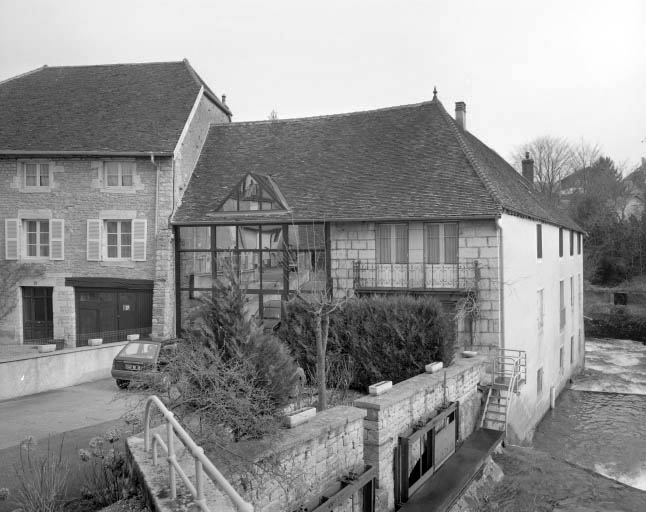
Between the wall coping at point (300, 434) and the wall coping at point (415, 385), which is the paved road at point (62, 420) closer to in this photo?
the wall coping at point (300, 434)

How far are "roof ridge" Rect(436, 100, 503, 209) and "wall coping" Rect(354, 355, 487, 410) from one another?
4.26 metres

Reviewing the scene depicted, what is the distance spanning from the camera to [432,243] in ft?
50.6

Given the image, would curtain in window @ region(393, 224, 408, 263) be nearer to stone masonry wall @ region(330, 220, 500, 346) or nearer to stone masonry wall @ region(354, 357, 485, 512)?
stone masonry wall @ region(330, 220, 500, 346)

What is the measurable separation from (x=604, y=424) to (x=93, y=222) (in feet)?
59.0

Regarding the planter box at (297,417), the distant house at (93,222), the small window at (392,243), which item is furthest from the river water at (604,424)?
the distant house at (93,222)

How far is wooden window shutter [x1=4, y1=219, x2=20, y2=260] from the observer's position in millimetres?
18531

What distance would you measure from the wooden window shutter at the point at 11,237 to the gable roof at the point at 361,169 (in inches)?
217

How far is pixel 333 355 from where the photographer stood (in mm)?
12383

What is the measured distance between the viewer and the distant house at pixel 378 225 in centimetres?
1480

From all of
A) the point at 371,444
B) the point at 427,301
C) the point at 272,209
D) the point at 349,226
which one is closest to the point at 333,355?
the point at 427,301

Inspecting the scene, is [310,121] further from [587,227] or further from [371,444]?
[587,227]

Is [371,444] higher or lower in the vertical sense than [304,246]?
lower

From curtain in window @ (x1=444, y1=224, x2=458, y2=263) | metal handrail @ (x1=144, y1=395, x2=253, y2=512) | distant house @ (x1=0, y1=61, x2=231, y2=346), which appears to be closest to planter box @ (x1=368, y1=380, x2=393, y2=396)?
metal handrail @ (x1=144, y1=395, x2=253, y2=512)

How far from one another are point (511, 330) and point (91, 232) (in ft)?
43.6
